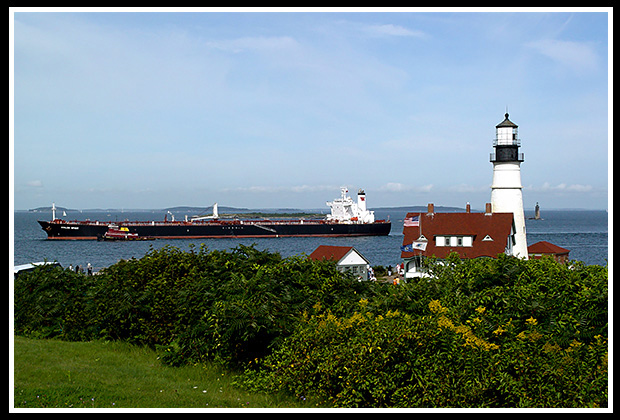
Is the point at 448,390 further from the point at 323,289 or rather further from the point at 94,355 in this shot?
the point at 94,355

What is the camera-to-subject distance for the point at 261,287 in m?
9.44

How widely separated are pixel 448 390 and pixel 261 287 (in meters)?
3.92

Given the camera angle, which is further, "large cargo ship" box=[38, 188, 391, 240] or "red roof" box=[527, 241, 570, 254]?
"large cargo ship" box=[38, 188, 391, 240]

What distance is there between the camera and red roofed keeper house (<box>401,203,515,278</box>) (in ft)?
83.5

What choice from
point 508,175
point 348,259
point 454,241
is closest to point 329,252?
point 348,259

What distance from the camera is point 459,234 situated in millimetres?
25797

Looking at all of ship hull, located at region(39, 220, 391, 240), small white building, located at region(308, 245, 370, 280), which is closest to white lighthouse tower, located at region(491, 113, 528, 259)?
small white building, located at region(308, 245, 370, 280)

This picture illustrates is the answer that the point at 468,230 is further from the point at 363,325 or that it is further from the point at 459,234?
the point at 363,325

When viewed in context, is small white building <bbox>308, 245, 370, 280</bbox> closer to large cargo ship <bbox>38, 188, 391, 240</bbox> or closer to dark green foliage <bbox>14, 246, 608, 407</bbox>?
dark green foliage <bbox>14, 246, 608, 407</bbox>

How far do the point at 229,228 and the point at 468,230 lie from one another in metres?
71.3

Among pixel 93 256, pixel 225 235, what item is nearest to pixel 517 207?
pixel 93 256

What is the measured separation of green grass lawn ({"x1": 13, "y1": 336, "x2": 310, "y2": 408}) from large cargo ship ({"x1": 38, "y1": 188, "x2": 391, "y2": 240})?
273 ft

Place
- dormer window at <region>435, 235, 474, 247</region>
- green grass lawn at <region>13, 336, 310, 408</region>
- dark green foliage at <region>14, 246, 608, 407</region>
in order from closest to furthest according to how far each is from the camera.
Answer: dark green foliage at <region>14, 246, 608, 407</region>
green grass lawn at <region>13, 336, 310, 408</region>
dormer window at <region>435, 235, 474, 247</region>

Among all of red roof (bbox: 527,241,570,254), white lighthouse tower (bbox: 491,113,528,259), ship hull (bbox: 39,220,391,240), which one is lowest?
ship hull (bbox: 39,220,391,240)
